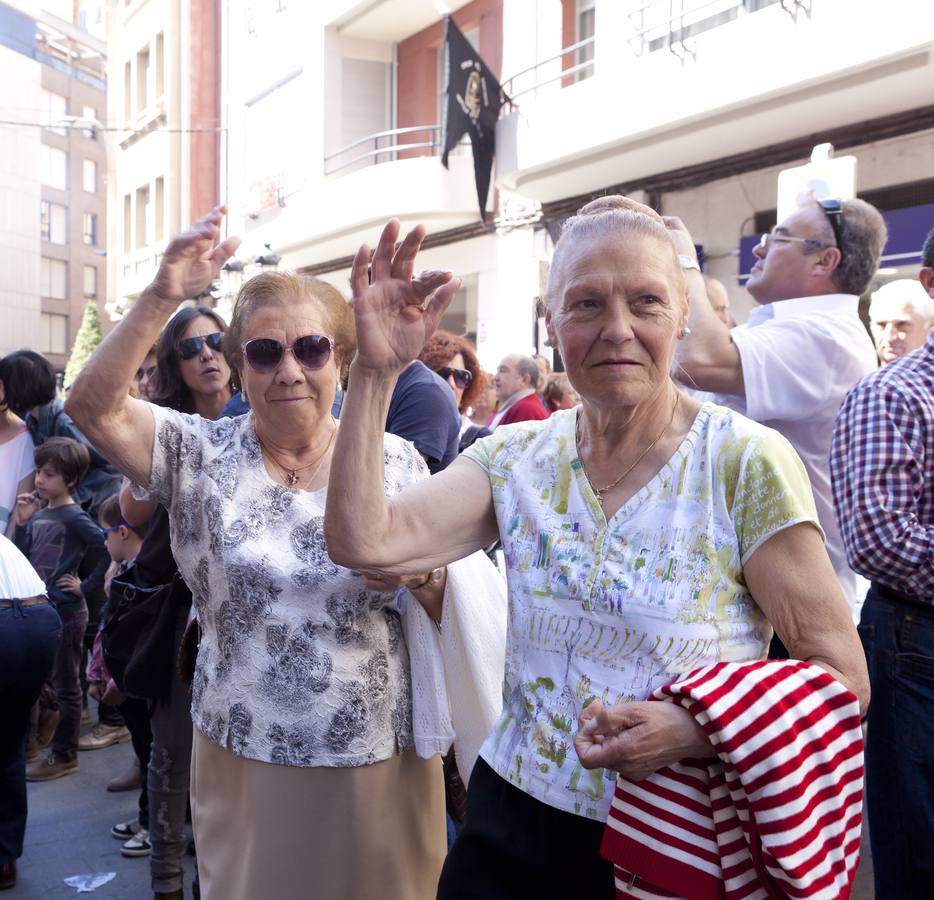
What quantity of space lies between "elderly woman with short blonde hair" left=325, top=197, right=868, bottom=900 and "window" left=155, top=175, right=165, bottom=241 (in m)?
26.5

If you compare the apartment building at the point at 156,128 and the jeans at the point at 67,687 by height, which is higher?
the apartment building at the point at 156,128

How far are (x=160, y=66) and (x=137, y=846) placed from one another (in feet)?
84.2

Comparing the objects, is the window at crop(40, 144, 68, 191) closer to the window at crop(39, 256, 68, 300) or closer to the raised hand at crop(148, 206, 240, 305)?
the window at crop(39, 256, 68, 300)

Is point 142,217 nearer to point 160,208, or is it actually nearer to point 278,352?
point 160,208

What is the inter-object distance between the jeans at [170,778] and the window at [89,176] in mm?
66177

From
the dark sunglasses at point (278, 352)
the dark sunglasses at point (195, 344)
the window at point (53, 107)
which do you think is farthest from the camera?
the window at point (53, 107)

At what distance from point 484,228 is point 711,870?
13585 millimetres

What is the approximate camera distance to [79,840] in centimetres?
466

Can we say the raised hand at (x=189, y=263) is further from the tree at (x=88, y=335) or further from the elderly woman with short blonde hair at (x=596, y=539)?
the tree at (x=88, y=335)

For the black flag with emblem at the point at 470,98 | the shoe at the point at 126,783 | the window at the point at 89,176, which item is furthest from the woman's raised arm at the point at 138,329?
the window at the point at 89,176

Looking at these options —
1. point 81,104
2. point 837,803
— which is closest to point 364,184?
point 837,803

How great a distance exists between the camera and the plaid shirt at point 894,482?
242cm

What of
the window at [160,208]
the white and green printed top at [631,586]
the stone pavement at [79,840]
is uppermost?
the window at [160,208]

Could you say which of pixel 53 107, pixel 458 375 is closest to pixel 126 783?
pixel 458 375
